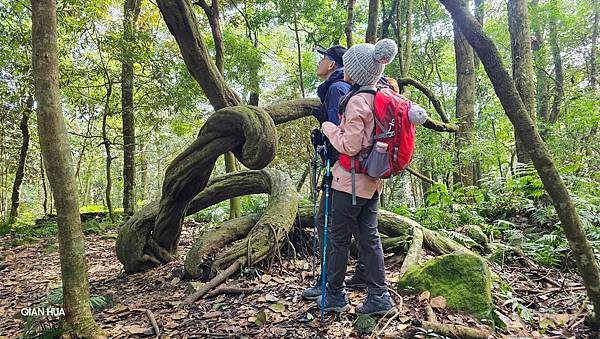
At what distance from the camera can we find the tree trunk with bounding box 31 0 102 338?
94.3 inches

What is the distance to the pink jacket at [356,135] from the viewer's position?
2.66 meters

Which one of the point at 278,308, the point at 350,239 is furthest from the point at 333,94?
the point at 278,308

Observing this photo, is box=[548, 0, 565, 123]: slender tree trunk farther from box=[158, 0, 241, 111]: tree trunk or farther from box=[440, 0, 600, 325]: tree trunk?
box=[158, 0, 241, 111]: tree trunk

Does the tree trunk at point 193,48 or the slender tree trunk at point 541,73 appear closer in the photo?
the tree trunk at point 193,48

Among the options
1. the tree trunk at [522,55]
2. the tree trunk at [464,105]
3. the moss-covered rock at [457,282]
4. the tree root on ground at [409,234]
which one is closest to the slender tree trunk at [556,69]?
the tree trunk at [464,105]

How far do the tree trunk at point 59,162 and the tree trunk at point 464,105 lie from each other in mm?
6707

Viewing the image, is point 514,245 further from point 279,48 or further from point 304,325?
point 279,48

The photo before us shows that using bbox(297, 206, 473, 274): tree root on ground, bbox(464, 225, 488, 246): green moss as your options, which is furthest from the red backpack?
bbox(464, 225, 488, 246): green moss

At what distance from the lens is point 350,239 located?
288 centimetres

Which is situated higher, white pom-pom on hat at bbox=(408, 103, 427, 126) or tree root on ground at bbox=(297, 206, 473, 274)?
white pom-pom on hat at bbox=(408, 103, 427, 126)

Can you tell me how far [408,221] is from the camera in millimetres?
4320

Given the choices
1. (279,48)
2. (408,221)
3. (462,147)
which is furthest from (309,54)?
(408,221)

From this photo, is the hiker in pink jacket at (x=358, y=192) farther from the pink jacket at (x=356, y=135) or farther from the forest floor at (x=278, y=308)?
the forest floor at (x=278, y=308)

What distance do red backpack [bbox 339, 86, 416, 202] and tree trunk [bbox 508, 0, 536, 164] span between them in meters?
4.65
